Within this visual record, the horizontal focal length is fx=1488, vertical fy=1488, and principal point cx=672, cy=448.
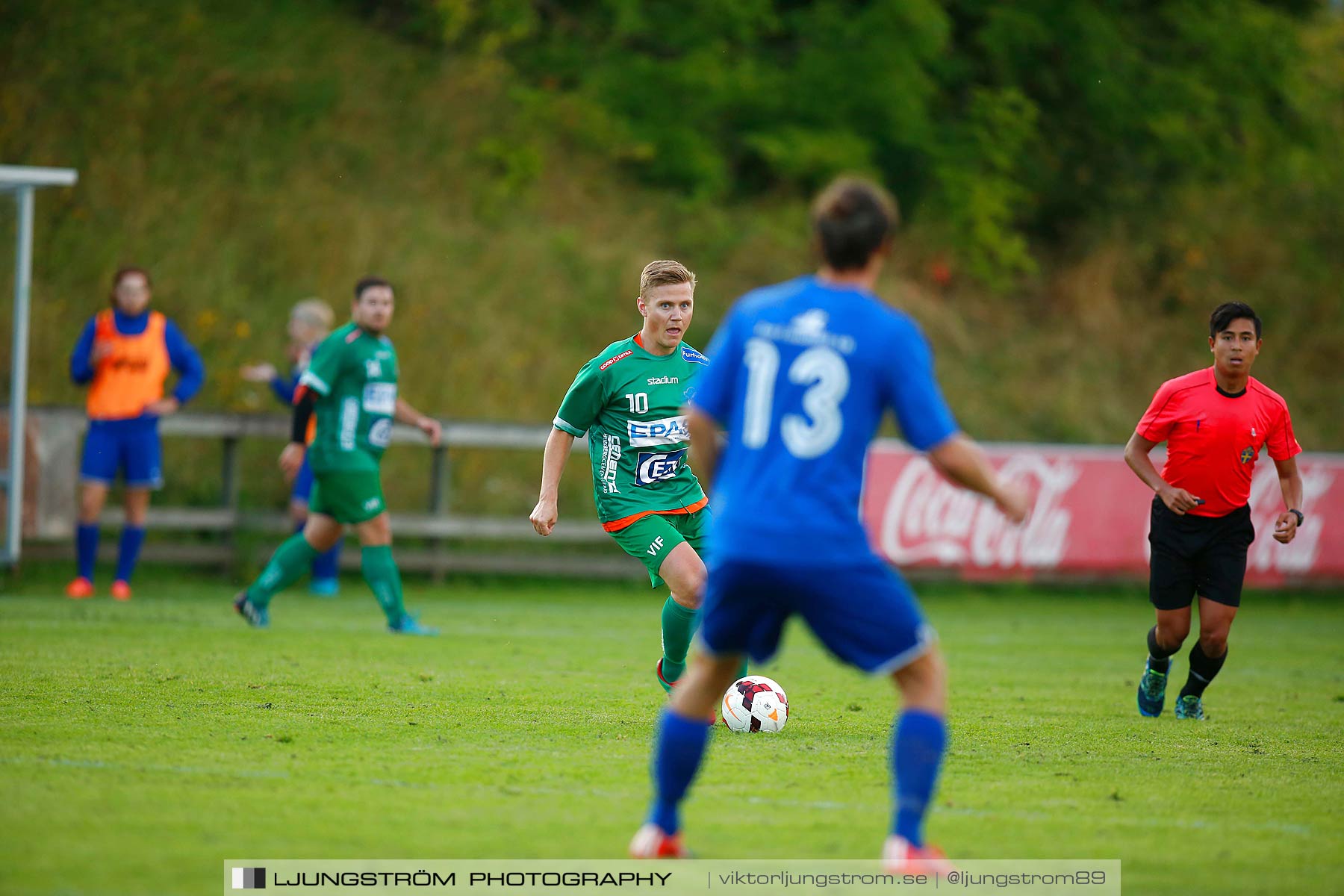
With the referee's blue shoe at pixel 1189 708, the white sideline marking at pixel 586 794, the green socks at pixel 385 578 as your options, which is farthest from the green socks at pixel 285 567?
the referee's blue shoe at pixel 1189 708

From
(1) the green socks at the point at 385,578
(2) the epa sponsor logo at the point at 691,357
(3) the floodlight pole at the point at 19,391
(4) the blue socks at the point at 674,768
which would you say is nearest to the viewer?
(4) the blue socks at the point at 674,768

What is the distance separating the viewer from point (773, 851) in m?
4.49

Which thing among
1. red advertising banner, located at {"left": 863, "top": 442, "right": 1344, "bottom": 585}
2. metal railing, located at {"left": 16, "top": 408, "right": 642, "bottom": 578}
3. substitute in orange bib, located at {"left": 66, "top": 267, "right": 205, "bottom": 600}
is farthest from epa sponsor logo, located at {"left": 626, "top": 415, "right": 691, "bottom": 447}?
red advertising banner, located at {"left": 863, "top": 442, "right": 1344, "bottom": 585}

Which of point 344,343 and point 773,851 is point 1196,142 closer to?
point 344,343

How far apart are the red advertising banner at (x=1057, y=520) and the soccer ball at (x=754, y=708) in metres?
9.04

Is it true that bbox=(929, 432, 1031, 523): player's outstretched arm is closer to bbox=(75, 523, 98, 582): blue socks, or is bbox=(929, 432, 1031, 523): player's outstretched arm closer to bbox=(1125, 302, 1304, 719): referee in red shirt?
bbox=(1125, 302, 1304, 719): referee in red shirt

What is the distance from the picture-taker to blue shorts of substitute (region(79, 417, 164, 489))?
1267 centimetres

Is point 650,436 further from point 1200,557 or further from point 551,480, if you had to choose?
point 1200,557

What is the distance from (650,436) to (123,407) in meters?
7.13

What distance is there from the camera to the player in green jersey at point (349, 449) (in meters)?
10.5

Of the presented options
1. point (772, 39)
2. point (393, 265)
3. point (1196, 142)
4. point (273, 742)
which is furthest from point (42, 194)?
point (1196, 142)

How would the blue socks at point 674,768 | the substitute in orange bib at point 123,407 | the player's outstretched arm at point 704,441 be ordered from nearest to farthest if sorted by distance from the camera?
1. the blue socks at point 674,768
2. the player's outstretched arm at point 704,441
3. the substitute in orange bib at point 123,407

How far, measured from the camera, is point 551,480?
275 inches

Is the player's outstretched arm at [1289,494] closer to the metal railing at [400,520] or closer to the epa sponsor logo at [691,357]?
the epa sponsor logo at [691,357]
